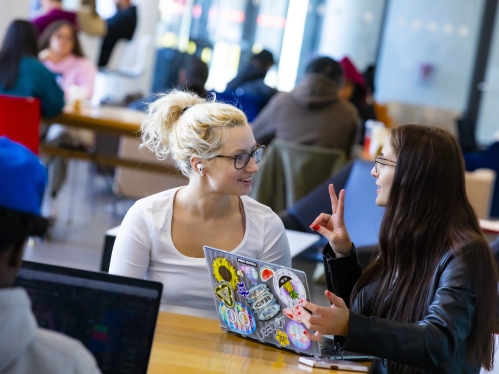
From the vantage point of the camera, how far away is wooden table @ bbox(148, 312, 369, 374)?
1.53 metres

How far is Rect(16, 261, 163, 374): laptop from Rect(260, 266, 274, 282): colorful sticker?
0.35 meters

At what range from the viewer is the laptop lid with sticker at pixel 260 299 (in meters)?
1.64

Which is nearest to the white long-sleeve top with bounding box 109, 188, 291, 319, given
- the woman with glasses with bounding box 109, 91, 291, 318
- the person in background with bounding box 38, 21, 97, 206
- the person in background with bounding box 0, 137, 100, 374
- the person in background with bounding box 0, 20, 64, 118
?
the woman with glasses with bounding box 109, 91, 291, 318

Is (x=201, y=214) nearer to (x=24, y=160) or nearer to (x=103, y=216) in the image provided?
(x=24, y=160)

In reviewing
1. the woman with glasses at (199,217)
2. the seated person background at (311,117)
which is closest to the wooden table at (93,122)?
the seated person background at (311,117)

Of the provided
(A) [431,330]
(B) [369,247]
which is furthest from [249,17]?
(A) [431,330]

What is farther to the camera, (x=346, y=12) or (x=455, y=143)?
(x=346, y=12)

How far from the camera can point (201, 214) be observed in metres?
2.23

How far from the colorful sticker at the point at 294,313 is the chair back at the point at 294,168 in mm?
3124

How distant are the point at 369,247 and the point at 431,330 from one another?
1519mm

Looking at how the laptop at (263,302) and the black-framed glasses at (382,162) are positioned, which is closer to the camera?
the laptop at (263,302)

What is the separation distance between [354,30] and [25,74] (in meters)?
6.87

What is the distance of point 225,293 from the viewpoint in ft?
5.76

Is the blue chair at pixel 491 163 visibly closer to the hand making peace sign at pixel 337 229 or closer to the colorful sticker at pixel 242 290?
the hand making peace sign at pixel 337 229
